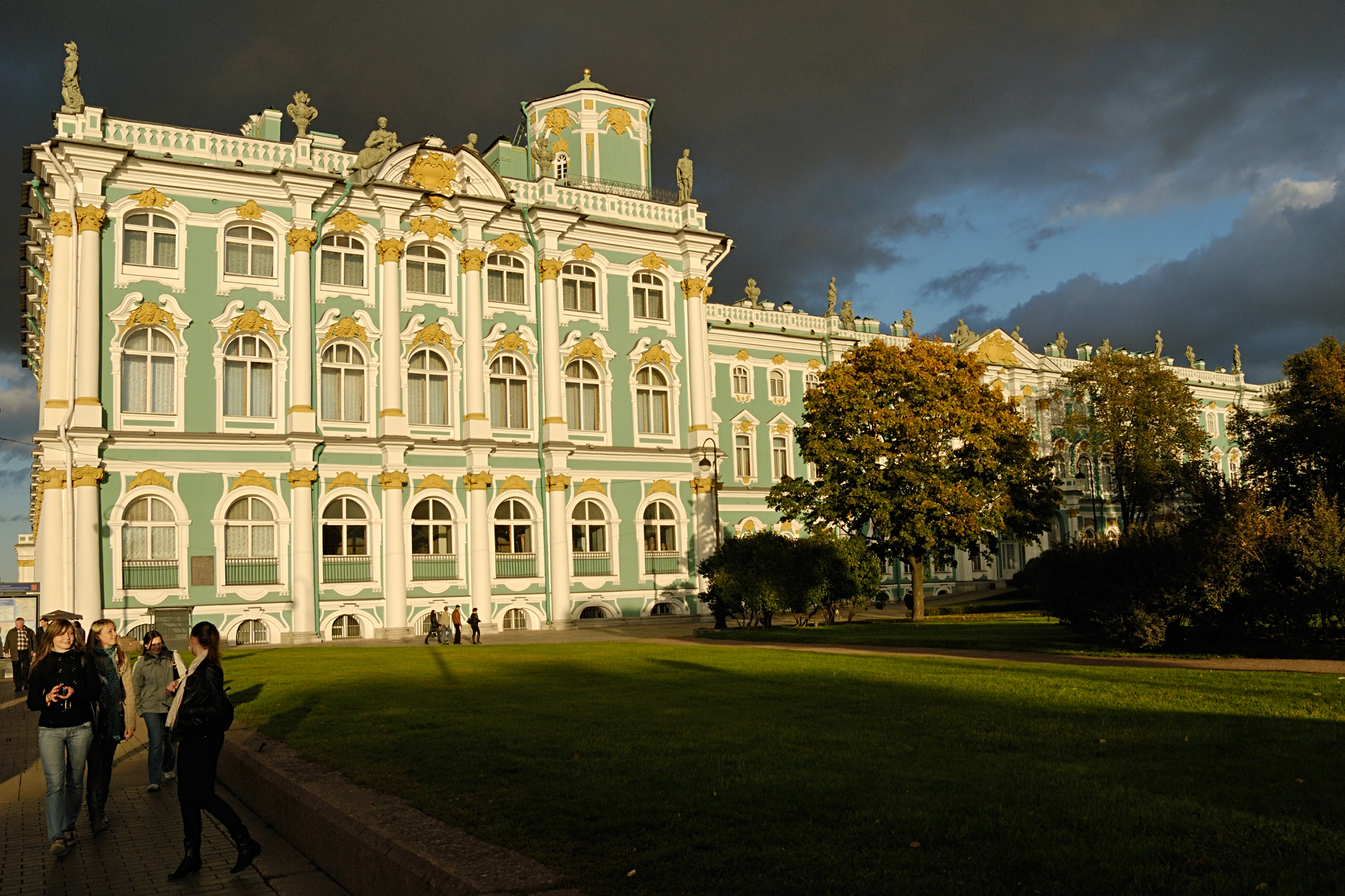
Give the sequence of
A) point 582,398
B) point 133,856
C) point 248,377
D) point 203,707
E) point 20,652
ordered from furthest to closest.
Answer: point 582,398, point 248,377, point 20,652, point 133,856, point 203,707

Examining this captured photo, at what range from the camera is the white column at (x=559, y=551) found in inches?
1634

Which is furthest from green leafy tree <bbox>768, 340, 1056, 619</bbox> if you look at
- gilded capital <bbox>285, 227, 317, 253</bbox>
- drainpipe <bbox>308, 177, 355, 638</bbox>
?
gilded capital <bbox>285, 227, 317, 253</bbox>

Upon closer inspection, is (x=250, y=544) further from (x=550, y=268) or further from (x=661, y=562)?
(x=661, y=562)

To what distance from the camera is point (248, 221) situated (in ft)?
124

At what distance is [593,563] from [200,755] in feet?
111

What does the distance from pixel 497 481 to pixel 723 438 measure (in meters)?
16.0

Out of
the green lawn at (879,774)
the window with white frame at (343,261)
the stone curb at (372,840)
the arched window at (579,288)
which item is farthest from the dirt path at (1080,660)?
the window with white frame at (343,261)

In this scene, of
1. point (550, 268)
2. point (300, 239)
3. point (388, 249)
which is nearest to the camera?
point (300, 239)

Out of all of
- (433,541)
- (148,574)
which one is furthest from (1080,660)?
(148,574)

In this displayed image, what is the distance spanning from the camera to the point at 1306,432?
45.9m

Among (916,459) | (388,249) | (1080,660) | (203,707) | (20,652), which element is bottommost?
(1080,660)

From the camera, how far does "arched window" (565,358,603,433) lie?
4375cm

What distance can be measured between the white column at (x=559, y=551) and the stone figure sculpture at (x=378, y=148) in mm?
13412

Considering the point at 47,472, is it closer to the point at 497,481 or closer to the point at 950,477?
the point at 497,481
